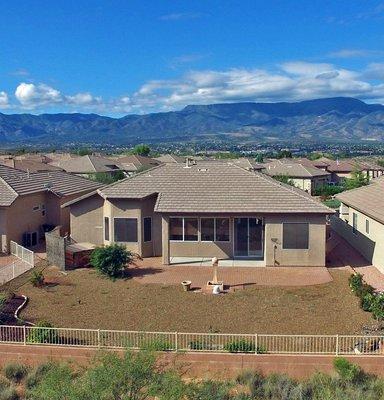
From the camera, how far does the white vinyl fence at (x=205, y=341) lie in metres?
15.4


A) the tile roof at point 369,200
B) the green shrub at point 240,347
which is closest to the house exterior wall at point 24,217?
the green shrub at point 240,347

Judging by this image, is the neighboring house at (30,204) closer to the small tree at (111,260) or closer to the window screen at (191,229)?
the small tree at (111,260)

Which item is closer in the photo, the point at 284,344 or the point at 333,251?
the point at 284,344

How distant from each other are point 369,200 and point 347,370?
17259 millimetres

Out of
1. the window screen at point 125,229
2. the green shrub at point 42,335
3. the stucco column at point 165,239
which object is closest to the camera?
the green shrub at point 42,335

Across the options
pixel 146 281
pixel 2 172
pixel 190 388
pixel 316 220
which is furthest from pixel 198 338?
pixel 2 172

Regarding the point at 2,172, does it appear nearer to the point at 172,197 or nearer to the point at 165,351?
the point at 172,197

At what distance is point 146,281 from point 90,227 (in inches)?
294

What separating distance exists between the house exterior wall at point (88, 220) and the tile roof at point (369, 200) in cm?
1461

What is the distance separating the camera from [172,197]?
2798 centimetres

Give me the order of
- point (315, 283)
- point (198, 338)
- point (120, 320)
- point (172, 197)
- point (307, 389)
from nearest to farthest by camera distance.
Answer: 1. point (307, 389)
2. point (198, 338)
3. point (120, 320)
4. point (315, 283)
5. point (172, 197)

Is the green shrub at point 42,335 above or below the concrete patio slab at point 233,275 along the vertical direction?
above

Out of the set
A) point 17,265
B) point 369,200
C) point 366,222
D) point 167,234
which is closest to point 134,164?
point 369,200

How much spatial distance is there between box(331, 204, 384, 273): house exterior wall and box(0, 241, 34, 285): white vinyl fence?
17408mm
